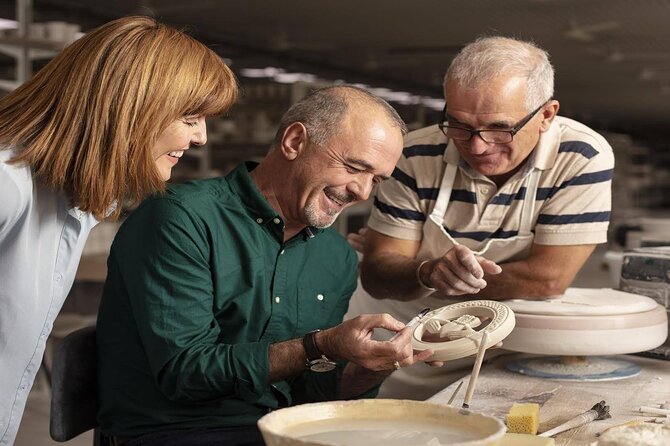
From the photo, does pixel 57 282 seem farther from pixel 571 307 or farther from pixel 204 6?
pixel 204 6

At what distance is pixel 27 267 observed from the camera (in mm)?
1620

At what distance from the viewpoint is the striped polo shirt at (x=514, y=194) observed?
89.0 inches

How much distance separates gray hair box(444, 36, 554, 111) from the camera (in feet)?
7.06

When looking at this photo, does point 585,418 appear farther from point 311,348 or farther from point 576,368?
point 311,348

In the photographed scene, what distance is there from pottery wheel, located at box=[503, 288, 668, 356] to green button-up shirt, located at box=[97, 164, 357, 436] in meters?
0.45

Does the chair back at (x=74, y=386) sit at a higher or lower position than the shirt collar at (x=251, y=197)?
lower

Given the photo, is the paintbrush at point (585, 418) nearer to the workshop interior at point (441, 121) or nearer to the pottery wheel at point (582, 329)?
the workshop interior at point (441, 121)

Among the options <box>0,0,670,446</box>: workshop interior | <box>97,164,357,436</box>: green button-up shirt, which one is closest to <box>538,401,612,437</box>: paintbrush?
<box>0,0,670,446</box>: workshop interior

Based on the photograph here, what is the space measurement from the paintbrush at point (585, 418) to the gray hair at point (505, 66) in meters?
0.83

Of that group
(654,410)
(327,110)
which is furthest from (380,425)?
(327,110)

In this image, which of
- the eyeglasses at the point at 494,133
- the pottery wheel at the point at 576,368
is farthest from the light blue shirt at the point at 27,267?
the pottery wheel at the point at 576,368

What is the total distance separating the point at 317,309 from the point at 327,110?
46 cm

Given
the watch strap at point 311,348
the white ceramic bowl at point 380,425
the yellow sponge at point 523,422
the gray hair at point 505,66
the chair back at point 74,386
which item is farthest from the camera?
the gray hair at point 505,66

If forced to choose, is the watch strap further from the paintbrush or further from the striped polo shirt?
the striped polo shirt
